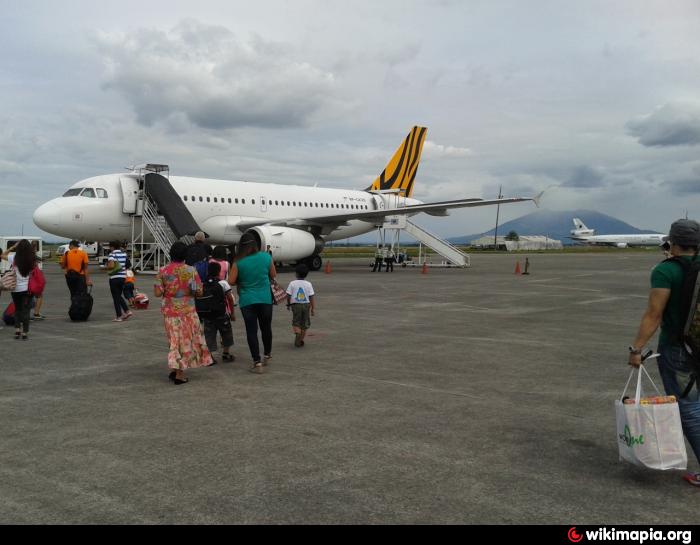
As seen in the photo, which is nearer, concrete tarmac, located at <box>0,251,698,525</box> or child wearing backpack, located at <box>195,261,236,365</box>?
concrete tarmac, located at <box>0,251,698,525</box>

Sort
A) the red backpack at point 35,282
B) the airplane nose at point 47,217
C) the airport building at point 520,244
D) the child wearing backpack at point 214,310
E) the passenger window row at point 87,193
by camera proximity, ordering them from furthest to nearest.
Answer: the airport building at point 520,244
the passenger window row at point 87,193
the airplane nose at point 47,217
the red backpack at point 35,282
the child wearing backpack at point 214,310

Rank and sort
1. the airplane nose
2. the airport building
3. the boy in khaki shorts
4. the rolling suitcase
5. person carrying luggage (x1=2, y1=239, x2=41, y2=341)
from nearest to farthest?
the boy in khaki shorts < person carrying luggage (x1=2, y1=239, x2=41, y2=341) < the rolling suitcase < the airplane nose < the airport building

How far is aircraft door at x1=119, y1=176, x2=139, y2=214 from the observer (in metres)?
22.2

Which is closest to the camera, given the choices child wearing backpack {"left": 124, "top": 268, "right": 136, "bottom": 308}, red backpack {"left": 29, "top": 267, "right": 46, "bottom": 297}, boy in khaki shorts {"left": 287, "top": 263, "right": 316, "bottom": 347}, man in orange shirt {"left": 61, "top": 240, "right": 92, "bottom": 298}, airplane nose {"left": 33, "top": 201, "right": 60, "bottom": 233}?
boy in khaki shorts {"left": 287, "top": 263, "right": 316, "bottom": 347}

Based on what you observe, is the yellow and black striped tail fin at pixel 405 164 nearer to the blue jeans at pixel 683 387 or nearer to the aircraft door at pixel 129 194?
the aircraft door at pixel 129 194

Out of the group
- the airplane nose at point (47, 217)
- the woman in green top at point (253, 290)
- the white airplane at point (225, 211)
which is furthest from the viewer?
the white airplane at point (225, 211)

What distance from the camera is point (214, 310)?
25.2 feet

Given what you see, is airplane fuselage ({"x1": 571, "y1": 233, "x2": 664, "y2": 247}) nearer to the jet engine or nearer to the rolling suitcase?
the jet engine

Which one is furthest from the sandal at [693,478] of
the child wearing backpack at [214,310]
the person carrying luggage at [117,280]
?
the person carrying luggage at [117,280]

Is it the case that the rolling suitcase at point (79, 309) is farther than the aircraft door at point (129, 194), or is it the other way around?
the aircraft door at point (129, 194)

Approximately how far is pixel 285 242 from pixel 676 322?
1987 centimetres

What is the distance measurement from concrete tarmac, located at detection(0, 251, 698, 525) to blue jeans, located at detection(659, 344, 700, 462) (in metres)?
0.34

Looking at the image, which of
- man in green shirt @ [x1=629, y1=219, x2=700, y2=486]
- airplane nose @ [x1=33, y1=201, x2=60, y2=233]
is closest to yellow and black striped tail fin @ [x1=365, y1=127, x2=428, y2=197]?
airplane nose @ [x1=33, y1=201, x2=60, y2=233]

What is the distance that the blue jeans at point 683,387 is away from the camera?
384cm
